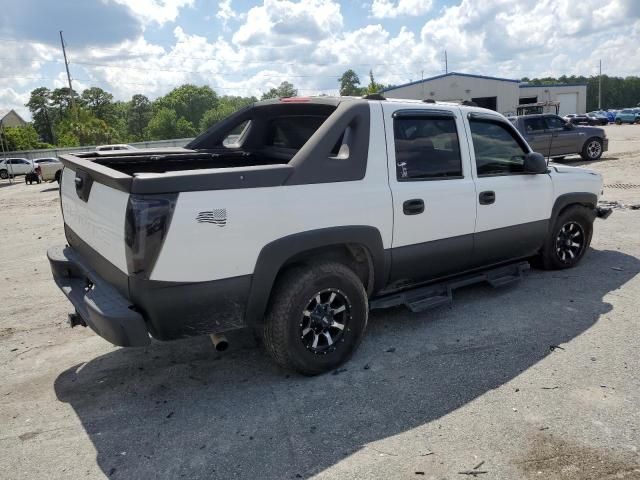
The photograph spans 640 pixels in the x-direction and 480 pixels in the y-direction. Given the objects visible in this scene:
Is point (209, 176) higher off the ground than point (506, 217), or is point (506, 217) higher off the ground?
point (209, 176)

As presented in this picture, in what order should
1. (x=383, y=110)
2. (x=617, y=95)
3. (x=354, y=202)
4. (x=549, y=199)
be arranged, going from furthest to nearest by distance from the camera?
(x=617, y=95), (x=549, y=199), (x=383, y=110), (x=354, y=202)

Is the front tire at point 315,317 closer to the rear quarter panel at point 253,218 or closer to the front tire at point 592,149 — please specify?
the rear quarter panel at point 253,218

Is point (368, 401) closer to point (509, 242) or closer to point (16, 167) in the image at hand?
point (509, 242)

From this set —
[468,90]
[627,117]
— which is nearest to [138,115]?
[468,90]

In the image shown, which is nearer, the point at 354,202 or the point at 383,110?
the point at 354,202

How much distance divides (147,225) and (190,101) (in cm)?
13158

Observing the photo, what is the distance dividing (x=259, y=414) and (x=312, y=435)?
0.42m

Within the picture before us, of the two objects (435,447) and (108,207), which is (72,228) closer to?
(108,207)

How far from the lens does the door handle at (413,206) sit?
13.0ft

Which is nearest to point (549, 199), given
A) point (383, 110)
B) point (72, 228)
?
point (383, 110)

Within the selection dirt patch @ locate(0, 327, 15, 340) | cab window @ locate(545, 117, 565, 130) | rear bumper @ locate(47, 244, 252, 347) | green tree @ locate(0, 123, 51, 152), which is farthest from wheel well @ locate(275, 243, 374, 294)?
green tree @ locate(0, 123, 51, 152)

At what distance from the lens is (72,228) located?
161 inches

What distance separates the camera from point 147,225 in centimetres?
288

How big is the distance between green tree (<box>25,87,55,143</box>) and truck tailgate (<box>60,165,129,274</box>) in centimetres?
10065
